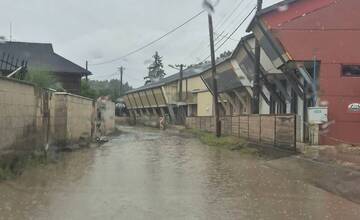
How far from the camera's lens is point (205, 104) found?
6825 centimetres

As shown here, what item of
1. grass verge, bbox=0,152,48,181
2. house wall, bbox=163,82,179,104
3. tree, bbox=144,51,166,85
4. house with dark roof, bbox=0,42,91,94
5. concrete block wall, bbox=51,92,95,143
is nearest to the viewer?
grass verge, bbox=0,152,48,181

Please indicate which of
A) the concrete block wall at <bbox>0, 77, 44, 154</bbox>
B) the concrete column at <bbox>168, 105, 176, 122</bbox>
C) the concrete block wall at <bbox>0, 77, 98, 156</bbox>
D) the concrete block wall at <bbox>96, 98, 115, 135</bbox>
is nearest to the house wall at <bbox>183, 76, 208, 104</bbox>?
the concrete column at <bbox>168, 105, 176, 122</bbox>

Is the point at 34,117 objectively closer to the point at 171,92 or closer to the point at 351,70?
the point at 351,70

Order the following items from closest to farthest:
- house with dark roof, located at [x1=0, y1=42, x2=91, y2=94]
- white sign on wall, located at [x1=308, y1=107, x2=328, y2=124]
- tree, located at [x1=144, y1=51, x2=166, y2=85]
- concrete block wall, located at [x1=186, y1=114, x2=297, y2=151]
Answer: concrete block wall, located at [x1=186, y1=114, x2=297, y2=151], white sign on wall, located at [x1=308, y1=107, x2=328, y2=124], house with dark roof, located at [x1=0, y1=42, x2=91, y2=94], tree, located at [x1=144, y1=51, x2=166, y2=85]

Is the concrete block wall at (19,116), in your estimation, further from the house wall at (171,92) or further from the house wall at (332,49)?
the house wall at (171,92)

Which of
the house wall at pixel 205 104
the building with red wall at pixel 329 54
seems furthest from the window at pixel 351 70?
the house wall at pixel 205 104

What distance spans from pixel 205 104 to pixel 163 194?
5547 cm

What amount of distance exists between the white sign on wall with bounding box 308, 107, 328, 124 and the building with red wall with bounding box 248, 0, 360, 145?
895 mm

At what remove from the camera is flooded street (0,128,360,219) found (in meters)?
10.6

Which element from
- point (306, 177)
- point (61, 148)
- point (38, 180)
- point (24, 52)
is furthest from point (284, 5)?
point (24, 52)

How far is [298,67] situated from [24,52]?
1247 inches

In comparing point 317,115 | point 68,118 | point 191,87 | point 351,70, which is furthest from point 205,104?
point 317,115

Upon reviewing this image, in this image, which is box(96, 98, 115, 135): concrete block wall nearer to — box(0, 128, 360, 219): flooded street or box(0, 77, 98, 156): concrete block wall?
box(0, 77, 98, 156): concrete block wall

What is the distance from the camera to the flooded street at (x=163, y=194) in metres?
10.6
